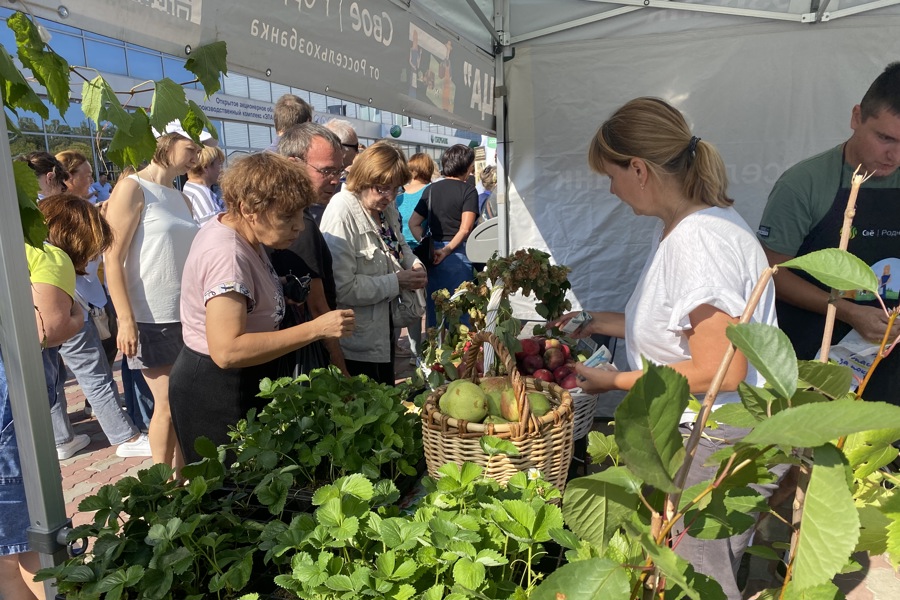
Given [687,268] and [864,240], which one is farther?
[864,240]

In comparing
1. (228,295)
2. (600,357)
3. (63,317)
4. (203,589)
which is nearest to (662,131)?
(600,357)

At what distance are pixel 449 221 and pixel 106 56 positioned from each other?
443 inches

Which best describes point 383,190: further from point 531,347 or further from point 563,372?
point 563,372

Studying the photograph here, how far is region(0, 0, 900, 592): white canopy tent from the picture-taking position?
3338mm

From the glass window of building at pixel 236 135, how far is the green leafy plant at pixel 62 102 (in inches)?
606

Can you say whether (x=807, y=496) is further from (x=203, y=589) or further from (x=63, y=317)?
(x=63, y=317)

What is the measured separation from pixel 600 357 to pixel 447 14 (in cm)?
203

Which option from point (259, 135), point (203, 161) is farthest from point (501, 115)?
point (259, 135)

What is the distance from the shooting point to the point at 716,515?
0.55 metres

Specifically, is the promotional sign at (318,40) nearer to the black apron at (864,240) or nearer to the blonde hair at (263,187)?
the blonde hair at (263,187)

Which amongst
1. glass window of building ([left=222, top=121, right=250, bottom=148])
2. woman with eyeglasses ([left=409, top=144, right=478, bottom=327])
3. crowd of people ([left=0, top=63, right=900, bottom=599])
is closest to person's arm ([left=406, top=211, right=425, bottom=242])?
woman with eyeglasses ([left=409, top=144, right=478, bottom=327])

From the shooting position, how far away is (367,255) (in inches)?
110

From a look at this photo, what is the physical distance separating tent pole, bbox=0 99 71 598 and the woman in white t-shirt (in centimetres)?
123

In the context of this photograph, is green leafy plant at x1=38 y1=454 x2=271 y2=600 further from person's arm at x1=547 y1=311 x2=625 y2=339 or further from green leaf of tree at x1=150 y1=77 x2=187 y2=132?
person's arm at x1=547 y1=311 x2=625 y2=339
